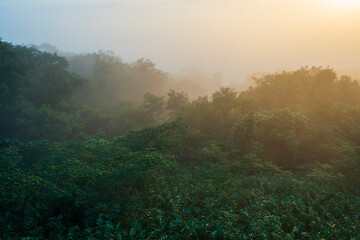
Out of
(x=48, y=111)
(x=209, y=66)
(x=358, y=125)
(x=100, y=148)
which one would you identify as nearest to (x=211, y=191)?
(x=100, y=148)

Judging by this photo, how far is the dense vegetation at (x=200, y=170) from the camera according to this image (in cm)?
502

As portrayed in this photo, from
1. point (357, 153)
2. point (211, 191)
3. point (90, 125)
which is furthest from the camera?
point (90, 125)

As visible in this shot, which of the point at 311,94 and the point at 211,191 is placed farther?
the point at 311,94

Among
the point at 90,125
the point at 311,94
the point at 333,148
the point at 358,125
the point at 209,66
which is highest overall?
the point at 209,66

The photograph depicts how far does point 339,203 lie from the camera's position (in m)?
5.98

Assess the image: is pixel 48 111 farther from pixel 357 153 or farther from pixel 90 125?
pixel 357 153

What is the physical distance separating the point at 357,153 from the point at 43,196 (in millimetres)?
9186

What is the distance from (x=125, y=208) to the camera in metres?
5.60

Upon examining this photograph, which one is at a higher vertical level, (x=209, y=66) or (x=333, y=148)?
(x=209, y=66)

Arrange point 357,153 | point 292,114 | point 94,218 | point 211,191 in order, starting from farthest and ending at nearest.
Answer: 1. point 292,114
2. point 357,153
3. point 211,191
4. point 94,218

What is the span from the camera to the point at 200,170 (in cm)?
812

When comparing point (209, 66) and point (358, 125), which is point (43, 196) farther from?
point (209, 66)

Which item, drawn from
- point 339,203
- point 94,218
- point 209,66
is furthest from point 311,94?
point 209,66

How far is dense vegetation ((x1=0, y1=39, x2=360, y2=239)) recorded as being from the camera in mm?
5016
